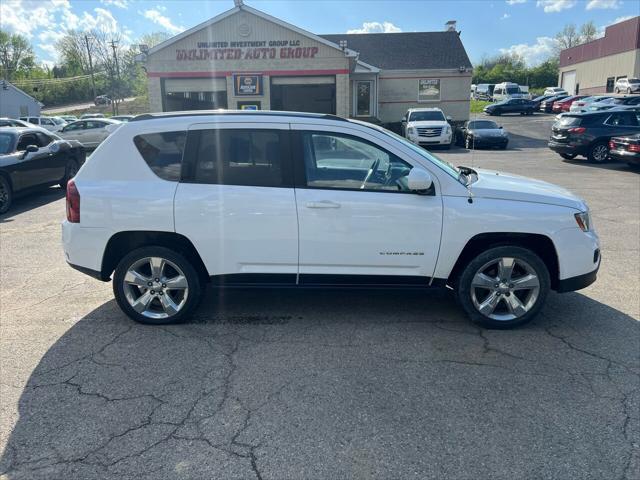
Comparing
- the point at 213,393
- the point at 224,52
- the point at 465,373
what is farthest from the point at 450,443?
the point at 224,52

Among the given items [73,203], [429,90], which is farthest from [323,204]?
[429,90]

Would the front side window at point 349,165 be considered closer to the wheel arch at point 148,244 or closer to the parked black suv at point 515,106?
the wheel arch at point 148,244

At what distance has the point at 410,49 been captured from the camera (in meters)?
33.0

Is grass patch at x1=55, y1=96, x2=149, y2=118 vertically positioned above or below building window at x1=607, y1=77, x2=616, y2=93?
below

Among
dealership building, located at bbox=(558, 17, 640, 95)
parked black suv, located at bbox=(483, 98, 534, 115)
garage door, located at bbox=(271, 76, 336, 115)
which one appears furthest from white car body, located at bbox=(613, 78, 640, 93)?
garage door, located at bbox=(271, 76, 336, 115)

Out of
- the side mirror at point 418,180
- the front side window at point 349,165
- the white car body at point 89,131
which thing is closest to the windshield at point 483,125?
the white car body at point 89,131

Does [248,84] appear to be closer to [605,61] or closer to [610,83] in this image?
[610,83]

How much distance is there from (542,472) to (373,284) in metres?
2.02

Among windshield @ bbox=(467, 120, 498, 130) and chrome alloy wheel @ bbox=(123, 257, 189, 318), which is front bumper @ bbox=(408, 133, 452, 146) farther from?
chrome alloy wheel @ bbox=(123, 257, 189, 318)

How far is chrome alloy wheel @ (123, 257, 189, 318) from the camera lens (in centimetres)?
435

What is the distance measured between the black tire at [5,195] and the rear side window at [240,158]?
7273 millimetres

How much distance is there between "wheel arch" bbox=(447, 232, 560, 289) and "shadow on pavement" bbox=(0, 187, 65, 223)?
331 inches

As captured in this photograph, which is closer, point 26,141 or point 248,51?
point 26,141

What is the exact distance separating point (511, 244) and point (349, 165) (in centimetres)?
157
